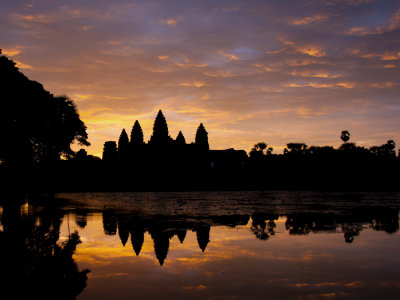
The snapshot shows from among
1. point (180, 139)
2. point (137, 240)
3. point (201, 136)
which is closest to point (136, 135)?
point (180, 139)

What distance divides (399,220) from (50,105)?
28.8m

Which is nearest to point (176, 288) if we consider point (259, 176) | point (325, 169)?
point (259, 176)

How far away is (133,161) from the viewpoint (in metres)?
84.0

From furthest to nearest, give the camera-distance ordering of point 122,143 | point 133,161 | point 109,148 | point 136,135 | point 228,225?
point 109,148
point 122,143
point 136,135
point 133,161
point 228,225

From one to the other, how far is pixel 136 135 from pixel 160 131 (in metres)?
11.5

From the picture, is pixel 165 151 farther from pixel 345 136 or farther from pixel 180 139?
pixel 345 136

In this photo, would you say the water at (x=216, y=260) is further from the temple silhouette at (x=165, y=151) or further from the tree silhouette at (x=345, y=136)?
the tree silhouette at (x=345, y=136)

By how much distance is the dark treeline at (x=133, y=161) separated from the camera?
1154 inches

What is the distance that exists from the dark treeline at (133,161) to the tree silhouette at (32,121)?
0.24 feet

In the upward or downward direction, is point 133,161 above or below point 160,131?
below

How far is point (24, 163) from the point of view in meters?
30.6

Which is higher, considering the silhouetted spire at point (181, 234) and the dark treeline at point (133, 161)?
the dark treeline at point (133, 161)

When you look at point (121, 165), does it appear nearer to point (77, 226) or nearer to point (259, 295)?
point (77, 226)

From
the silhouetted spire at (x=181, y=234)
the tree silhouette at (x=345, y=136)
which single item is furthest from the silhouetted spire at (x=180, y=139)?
the silhouetted spire at (x=181, y=234)
